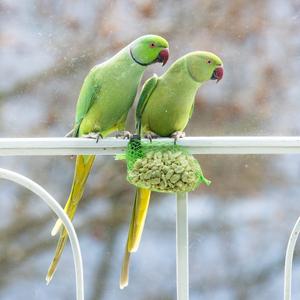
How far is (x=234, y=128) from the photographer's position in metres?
1.15

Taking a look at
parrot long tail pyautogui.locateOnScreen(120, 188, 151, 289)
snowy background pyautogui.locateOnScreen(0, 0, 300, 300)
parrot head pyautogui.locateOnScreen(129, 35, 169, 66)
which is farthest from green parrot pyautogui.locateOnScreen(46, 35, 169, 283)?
snowy background pyautogui.locateOnScreen(0, 0, 300, 300)

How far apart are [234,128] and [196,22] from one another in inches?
9.8

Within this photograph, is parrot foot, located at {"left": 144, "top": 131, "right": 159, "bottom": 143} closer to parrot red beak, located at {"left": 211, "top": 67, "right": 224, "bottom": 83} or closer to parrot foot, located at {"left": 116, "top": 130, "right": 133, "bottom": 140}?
parrot foot, located at {"left": 116, "top": 130, "right": 133, "bottom": 140}

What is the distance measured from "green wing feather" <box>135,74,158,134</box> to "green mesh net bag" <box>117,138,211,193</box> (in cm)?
8

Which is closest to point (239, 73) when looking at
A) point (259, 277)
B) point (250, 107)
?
point (250, 107)

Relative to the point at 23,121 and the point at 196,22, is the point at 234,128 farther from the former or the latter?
the point at 23,121

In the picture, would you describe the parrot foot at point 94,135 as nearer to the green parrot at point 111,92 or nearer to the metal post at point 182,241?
the green parrot at point 111,92

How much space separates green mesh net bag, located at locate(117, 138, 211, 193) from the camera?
785 mm

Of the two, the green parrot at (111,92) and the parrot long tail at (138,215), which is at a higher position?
the green parrot at (111,92)

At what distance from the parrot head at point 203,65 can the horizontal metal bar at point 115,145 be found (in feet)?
0.37

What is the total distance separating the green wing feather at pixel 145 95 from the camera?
874 millimetres

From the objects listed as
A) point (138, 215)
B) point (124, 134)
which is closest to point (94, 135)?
point (124, 134)

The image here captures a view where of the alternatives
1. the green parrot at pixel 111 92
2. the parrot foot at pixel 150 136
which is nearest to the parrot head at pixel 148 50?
the green parrot at pixel 111 92

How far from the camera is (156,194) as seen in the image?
1.16m
